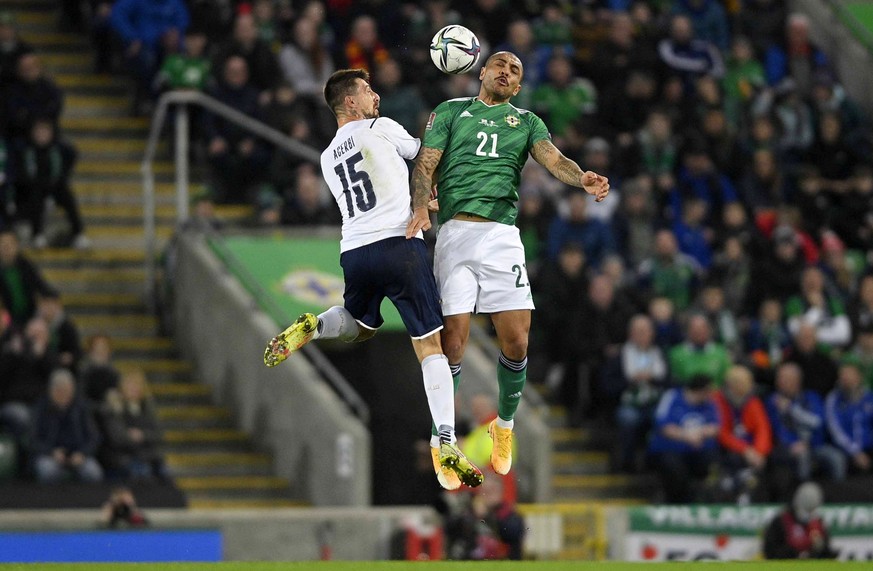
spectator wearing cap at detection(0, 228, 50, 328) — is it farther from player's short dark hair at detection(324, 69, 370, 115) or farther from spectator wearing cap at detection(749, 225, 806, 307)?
spectator wearing cap at detection(749, 225, 806, 307)

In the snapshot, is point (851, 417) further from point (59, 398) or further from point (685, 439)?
point (59, 398)

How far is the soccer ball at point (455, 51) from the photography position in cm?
1181

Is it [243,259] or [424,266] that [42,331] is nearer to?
[243,259]

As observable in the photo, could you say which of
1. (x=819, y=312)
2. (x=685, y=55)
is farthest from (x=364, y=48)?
(x=819, y=312)

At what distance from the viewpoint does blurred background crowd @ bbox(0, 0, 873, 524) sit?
18453 mm

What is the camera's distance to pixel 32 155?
19.4 meters

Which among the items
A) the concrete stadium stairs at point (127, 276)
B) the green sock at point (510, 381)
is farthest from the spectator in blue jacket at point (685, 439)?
the green sock at point (510, 381)

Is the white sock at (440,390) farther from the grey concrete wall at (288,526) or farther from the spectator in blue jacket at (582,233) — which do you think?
the spectator in blue jacket at (582,233)

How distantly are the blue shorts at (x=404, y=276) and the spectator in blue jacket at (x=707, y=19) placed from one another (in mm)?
12928

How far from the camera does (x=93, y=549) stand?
15.9 meters

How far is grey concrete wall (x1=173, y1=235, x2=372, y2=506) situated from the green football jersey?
6.05 m

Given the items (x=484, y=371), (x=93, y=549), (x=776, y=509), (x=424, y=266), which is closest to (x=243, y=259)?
(x=484, y=371)

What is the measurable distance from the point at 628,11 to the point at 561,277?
18.8 feet

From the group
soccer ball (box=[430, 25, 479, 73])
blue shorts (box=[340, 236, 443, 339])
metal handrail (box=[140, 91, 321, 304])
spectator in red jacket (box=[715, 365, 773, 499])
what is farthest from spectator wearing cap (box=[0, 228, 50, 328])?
soccer ball (box=[430, 25, 479, 73])
